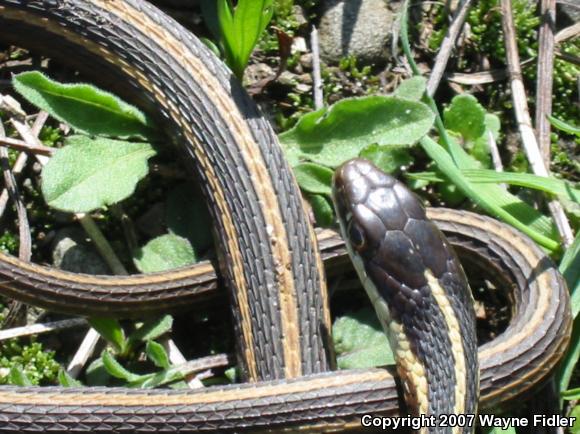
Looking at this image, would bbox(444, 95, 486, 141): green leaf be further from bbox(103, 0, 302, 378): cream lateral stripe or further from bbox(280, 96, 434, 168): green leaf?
bbox(103, 0, 302, 378): cream lateral stripe

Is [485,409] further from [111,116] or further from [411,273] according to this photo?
[111,116]

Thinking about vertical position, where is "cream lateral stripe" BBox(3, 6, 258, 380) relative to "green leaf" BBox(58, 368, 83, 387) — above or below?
above

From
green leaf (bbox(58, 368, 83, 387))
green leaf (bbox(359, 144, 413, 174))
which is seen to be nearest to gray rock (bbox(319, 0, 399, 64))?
green leaf (bbox(359, 144, 413, 174))

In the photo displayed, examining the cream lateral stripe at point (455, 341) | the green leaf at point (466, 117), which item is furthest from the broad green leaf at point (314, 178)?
the cream lateral stripe at point (455, 341)

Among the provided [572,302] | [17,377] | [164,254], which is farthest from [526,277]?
[17,377]

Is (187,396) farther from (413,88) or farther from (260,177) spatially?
(413,88)

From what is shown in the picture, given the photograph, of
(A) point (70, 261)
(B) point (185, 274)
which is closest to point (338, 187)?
(B) point (185, 274)

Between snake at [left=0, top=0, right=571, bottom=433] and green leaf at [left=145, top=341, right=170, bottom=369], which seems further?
green leaf at [left=145, top=341, right=170, bottom=369]
